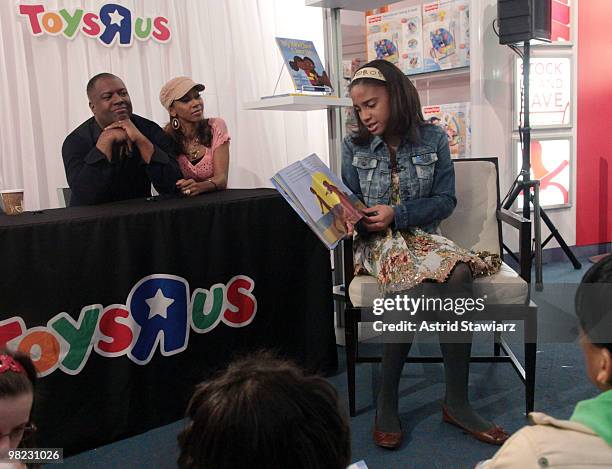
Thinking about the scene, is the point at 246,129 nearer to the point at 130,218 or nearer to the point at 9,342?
the point at 130,218

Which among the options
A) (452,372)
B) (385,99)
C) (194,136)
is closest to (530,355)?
(452,372)

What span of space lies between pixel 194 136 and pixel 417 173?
945 millimetres

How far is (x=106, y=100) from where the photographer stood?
2234 mm

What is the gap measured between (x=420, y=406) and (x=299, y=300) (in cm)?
58

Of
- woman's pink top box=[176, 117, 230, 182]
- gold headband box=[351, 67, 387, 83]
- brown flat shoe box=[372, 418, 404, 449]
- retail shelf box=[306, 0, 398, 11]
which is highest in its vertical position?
retail shelf box=[306, 0, 398, 11]

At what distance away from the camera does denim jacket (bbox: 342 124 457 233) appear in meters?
2.11

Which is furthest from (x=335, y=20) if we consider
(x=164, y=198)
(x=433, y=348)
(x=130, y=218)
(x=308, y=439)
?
(x=308, y=439)

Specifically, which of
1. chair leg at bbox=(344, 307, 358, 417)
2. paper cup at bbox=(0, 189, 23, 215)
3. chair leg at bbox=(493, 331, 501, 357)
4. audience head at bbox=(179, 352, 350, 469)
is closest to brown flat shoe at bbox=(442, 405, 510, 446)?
chair leg at bbox=(344, 307, 358, 417)

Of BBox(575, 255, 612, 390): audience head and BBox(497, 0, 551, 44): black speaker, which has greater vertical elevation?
BBox(497, 0, 551, 44): black speaker

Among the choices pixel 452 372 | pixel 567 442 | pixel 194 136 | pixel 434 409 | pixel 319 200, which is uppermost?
pixel 194 136

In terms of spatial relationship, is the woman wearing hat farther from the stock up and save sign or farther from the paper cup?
the stock up and save sign

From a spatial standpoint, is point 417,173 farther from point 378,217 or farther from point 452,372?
point 452,372

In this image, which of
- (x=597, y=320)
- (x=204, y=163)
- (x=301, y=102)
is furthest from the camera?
(x=204, y=163)

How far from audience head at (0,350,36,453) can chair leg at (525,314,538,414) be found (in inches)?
57.4
